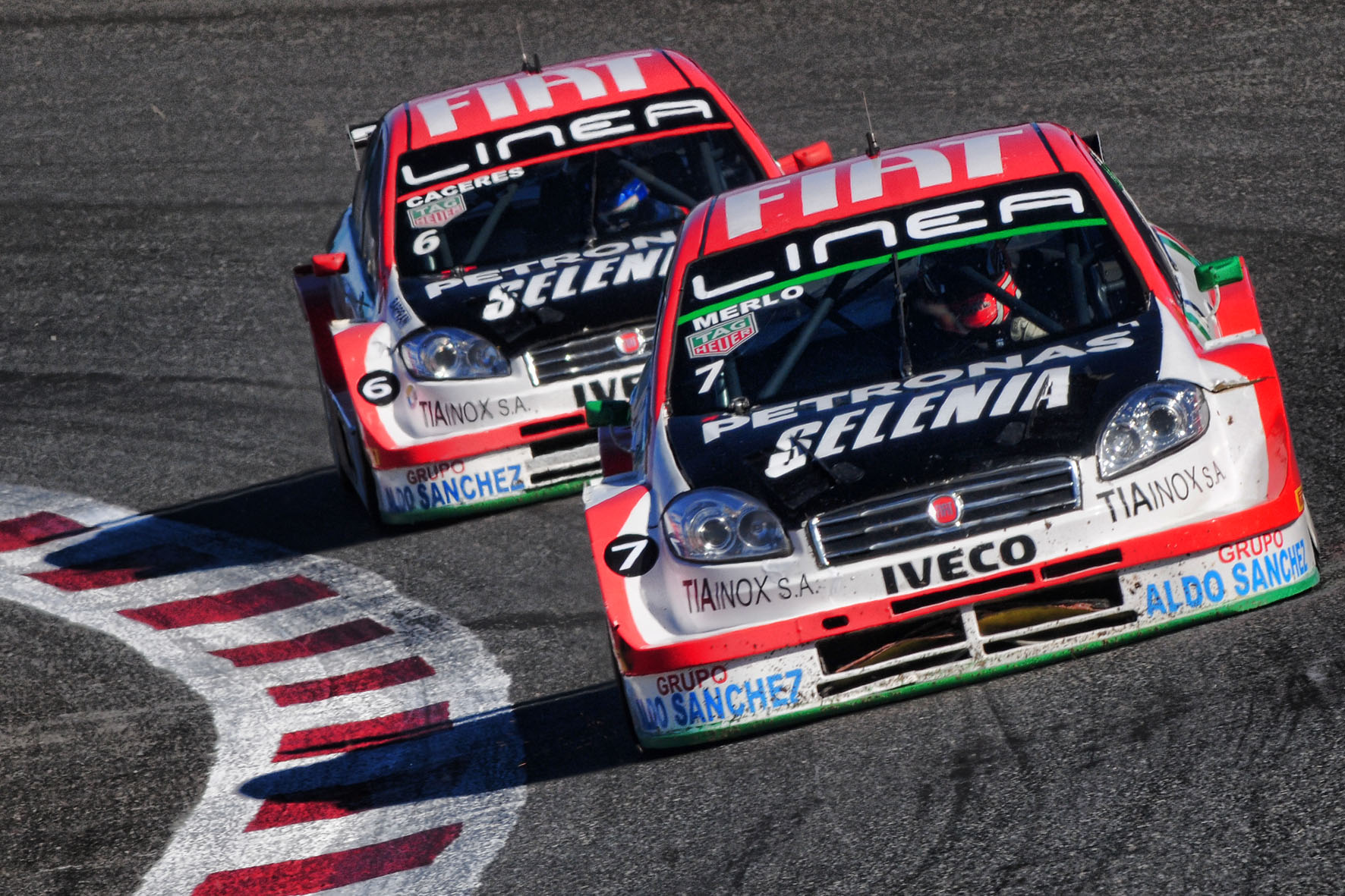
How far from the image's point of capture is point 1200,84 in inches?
513

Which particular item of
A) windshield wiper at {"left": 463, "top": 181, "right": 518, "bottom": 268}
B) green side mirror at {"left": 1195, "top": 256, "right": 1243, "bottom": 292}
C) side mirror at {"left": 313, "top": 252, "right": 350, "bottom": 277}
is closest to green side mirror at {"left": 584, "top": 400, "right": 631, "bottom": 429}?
green side mirror at {"left": 1195, "top": 256, "right": 1243, "bottom": 292}

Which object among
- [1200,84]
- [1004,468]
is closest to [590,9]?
[1200,84]

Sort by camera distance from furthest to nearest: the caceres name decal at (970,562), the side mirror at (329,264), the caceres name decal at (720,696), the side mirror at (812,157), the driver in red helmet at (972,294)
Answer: the side mirror at (329,264)
the side mirror at (812,157)
the driver in red helmet at (972,294)
the caceres name decal at (720,696)
the caceres name decal at (970,562)

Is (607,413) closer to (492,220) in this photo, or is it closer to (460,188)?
(492,220)

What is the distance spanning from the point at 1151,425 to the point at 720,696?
1362 mm

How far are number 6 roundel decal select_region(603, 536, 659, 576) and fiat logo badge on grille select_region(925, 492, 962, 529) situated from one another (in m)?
0.77

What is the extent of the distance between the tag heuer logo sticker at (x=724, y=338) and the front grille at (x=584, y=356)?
6.66ft

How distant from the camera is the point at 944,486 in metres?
5.09

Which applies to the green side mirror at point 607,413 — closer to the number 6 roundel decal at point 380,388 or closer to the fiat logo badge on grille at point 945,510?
the fiat logo badge on grille at point 945,510

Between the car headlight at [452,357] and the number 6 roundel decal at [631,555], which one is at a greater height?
the number 6 roundel decal at [631,555]

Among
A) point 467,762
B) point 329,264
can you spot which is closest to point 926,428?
point 467,762

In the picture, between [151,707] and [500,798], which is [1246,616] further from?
[151,707]

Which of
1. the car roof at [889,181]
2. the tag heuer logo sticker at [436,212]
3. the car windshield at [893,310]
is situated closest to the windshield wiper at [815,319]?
the car windshield at [893,310]

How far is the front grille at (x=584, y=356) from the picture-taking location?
805 centimetres
